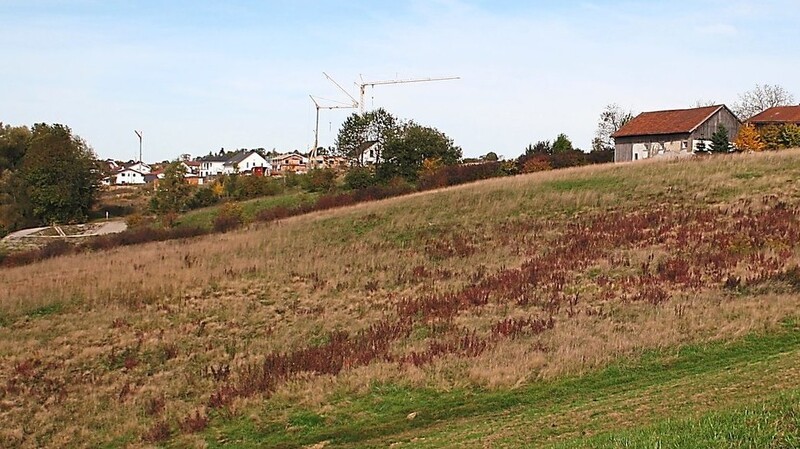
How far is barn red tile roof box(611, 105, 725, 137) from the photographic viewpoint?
5719 centimetres

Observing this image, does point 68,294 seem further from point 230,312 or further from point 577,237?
point 577,237

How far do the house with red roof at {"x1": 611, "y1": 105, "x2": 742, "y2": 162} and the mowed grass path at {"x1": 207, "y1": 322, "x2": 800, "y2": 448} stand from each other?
4732 centimetres

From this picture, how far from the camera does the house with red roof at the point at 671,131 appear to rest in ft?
187

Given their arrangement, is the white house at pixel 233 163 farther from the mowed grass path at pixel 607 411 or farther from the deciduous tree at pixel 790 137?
the mowed grass path at pixel 607 411

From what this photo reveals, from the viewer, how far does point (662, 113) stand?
61.5 m

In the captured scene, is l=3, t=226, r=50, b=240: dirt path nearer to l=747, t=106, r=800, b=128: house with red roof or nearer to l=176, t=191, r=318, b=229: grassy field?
l=176, t=191, r=318, b=229: grassy field

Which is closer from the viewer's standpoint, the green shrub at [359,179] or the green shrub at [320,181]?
the green shrub at [359,179]

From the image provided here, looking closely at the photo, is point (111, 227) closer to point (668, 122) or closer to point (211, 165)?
point (668, 122)

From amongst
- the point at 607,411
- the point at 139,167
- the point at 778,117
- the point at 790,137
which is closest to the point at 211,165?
the point at 139,167

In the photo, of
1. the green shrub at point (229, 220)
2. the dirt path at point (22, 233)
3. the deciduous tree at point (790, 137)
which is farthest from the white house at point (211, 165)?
the deciduous tree at point (790, 137)

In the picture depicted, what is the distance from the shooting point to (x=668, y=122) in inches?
2334

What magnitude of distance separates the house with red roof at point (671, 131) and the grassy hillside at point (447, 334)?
26.1 m

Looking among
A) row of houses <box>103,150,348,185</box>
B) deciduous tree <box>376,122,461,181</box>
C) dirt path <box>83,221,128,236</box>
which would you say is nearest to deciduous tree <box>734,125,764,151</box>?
deciduous tree <box>376,122,461,181</box>

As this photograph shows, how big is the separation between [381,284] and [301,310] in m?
3.30
